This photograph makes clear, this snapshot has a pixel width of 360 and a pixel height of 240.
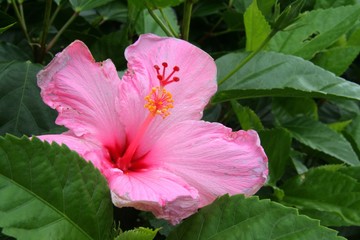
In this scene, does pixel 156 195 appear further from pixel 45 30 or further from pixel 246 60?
pixel 45 30

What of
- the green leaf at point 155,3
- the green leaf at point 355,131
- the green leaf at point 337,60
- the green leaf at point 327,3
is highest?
the green leaf at point 155,3

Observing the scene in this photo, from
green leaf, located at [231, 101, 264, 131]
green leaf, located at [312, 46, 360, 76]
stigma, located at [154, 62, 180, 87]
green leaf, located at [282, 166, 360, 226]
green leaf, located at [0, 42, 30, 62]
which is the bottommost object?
green leaf, located at [282, 166, 360, 226]

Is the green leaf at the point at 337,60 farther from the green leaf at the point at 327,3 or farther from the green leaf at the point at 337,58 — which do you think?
the green leaf at the point at 327,3

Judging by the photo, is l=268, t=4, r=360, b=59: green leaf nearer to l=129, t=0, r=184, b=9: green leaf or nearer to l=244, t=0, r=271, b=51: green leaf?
l=244, t=0, r=271, b=51: green leaf

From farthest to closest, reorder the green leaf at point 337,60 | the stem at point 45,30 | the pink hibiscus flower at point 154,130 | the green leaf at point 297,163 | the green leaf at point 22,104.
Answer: the green leaf at point 337,60 → the green leaf at point 297,163 → the stem at point 45,30 → the green leaf at point 22,104 → the pink hibiscus flower at point 154,130

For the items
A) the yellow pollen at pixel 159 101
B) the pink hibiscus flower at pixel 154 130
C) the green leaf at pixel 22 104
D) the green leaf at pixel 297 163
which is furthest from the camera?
the green leaf at pixel 297 163

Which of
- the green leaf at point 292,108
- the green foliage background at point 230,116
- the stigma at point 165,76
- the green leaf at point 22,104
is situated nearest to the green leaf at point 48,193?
the green foliage background at point 230,116

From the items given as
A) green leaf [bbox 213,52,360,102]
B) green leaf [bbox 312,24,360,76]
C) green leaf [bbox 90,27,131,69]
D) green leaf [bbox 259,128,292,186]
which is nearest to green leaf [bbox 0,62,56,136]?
green leaf [bbox 90,27,131,69]
